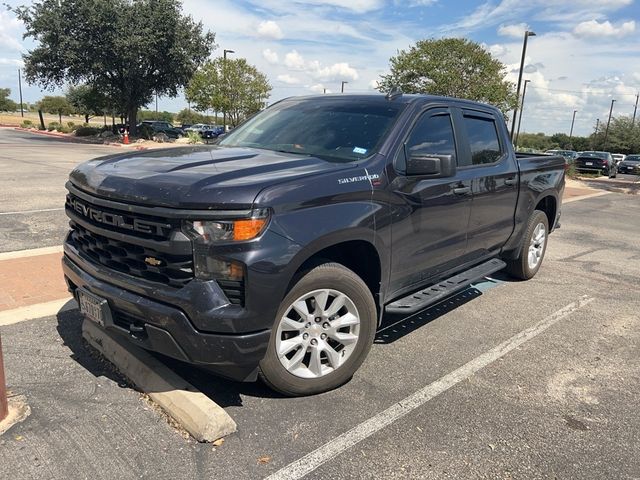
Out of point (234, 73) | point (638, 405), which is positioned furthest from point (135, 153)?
point (234, 73)

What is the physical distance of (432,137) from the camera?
4215 mm

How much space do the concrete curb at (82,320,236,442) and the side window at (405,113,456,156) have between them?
7.20 feet

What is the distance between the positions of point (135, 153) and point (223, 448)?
7.25 feet

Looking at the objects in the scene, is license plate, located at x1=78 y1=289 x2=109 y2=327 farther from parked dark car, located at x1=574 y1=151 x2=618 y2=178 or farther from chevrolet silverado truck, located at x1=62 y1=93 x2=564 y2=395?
parked dark car, located at x1=574 y1=151 x2=618 y2=178

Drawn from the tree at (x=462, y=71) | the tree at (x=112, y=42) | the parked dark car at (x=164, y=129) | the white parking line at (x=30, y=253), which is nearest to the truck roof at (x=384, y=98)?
the white parking line at (x=30, y=253)

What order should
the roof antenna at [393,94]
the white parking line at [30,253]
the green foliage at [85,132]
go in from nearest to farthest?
the roof antenna at [393,94] → the white parking line at [30,253] → the green foliage at [85,132]

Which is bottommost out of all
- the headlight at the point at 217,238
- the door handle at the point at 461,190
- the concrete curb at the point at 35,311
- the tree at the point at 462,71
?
the concrete curb at the point at 35,311

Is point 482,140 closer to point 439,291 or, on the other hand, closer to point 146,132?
point 439,291

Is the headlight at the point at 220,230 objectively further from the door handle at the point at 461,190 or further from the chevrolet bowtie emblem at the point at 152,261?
the door handle at the point at 461,190

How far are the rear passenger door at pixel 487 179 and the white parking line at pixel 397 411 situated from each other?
2.78ft

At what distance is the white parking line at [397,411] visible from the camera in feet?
8.93

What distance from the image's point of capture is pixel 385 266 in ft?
11.9

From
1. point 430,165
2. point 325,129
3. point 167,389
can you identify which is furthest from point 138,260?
point 430,165

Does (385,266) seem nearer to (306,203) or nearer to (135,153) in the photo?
(306,203)
